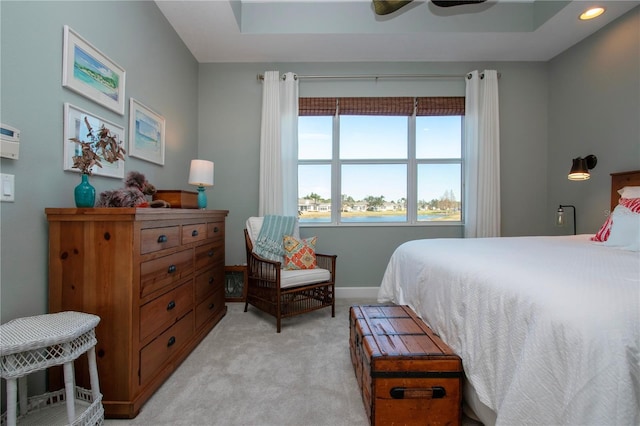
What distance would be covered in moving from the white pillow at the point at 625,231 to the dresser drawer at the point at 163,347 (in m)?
2.88

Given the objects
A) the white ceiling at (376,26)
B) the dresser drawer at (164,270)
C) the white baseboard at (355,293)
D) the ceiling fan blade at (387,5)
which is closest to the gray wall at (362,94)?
the white baseboard at (355,293)

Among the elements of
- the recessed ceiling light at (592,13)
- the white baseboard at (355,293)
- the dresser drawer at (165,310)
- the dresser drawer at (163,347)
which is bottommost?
the white baseboard at (355,293)

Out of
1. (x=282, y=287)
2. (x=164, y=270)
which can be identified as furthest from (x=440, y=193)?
(x=164, y=270)

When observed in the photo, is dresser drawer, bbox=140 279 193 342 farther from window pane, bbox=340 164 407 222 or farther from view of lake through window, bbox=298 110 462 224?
window pane, bbox=340 164 407 222

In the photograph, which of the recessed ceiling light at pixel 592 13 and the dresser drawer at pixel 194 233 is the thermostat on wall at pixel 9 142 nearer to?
the dresser drawer at pixel 194 233

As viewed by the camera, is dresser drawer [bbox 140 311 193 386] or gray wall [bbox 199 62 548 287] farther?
gray wall [bbox 199 62 548 287]

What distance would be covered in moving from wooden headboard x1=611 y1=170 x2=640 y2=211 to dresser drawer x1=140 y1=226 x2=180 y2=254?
3.75 m

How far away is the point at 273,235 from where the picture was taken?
9.59 ft

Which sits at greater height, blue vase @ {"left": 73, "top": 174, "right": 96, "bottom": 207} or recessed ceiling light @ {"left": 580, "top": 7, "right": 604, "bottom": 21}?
recessed ceiling light @ {"left": 580, "top": 7, "right": 604, "bottom": 21}

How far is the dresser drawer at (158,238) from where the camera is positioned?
4.94ft

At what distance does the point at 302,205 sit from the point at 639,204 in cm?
293

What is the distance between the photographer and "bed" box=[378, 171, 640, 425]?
0.75 m

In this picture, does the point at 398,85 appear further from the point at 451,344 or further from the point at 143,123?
the point at 451,344

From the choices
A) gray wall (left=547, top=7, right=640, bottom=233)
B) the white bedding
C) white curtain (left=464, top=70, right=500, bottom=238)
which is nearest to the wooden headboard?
gray wall (left=547, top=7, right=640, bottom=233)
